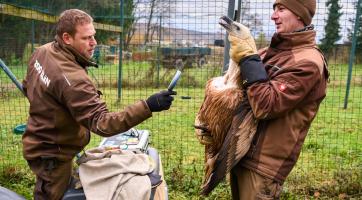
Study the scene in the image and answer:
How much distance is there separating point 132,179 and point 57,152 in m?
0.57

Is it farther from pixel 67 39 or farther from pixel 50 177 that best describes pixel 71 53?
pixel 50 177

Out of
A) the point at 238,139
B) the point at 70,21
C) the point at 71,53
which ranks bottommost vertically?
the point at 238,139

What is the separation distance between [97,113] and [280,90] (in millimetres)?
1075

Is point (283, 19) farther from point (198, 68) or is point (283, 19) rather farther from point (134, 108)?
point (198, 68)

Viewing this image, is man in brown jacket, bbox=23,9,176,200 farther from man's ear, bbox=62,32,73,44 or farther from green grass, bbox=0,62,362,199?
green grass, bbox=0,62,362,199

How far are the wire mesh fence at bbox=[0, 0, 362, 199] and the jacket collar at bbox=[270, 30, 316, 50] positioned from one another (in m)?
1.12

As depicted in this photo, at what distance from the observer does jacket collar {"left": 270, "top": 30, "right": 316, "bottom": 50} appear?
2.54 metres

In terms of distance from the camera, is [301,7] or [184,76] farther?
[184,76]

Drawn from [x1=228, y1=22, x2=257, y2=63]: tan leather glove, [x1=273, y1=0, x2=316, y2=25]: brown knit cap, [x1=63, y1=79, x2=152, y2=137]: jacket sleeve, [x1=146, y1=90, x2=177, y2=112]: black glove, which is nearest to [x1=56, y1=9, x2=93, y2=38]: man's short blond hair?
[x1=63, y1=79, x2=152, y2=137]: jacket sleeve

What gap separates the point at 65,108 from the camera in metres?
2.68

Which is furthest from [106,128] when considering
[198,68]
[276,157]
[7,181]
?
[198,68]

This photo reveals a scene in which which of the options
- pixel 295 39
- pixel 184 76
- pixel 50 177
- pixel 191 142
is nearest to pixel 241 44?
pixel 295 39

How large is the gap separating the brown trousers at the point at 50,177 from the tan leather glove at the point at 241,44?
1.36m

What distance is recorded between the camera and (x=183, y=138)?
22.7 feet
